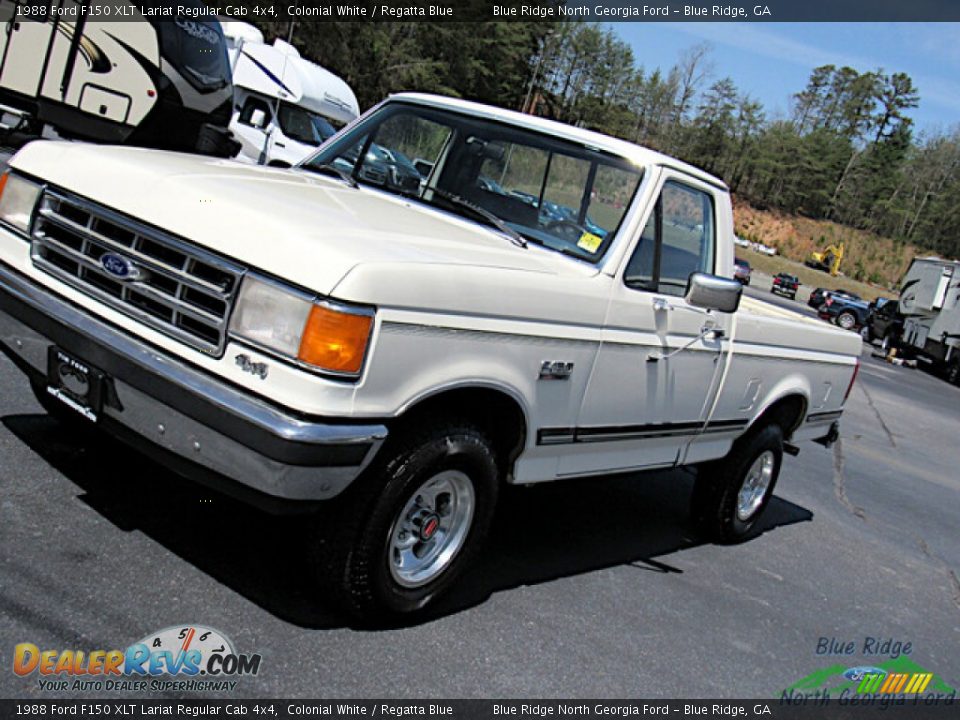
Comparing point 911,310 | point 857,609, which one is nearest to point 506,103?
point 911,310

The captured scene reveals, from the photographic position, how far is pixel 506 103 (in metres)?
72.5

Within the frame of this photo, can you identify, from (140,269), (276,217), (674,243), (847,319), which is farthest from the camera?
(847,319)

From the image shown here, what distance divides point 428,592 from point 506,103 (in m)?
72.0

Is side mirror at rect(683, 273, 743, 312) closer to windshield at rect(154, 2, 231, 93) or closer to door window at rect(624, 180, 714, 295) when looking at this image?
door window at rect(624, 180, 714, 295)

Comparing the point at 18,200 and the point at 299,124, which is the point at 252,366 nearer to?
the point at 18,200

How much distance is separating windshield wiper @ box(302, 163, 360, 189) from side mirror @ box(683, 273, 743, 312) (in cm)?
173

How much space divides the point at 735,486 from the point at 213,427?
374 centimetres

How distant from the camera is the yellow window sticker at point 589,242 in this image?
14.0ft

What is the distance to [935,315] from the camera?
25281 mm

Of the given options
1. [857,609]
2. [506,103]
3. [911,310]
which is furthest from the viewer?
[506,103]

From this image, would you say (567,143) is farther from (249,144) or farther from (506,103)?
(506,103)

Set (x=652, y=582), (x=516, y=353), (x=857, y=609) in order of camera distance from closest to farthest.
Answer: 1. (x=516, y=353)
2. (x=652, y=582)
3. (x=857, y=609)

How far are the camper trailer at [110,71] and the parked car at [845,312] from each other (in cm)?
2834

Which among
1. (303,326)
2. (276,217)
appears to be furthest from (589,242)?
(303,326)
